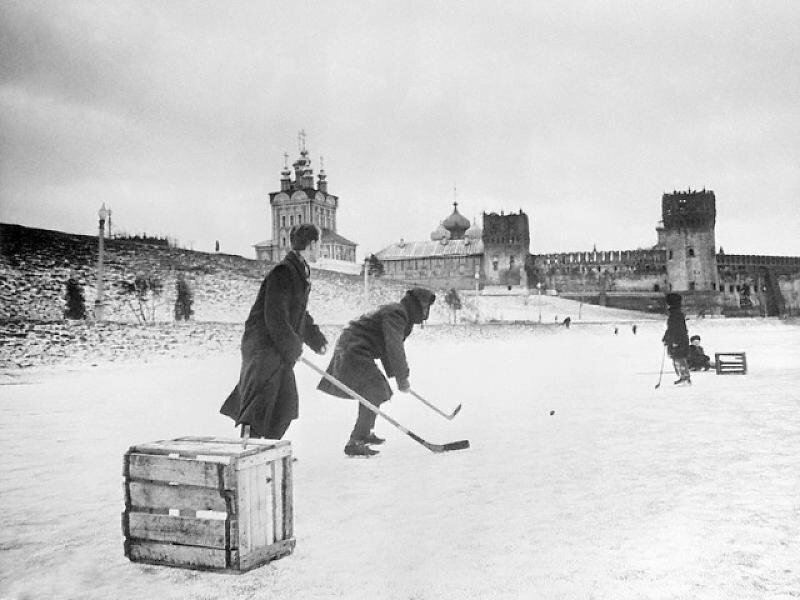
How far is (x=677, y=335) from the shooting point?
10570mm

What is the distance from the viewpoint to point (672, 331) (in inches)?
417

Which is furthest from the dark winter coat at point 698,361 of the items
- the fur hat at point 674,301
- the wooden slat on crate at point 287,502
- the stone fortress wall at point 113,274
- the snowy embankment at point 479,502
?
the wooden slat on crate at point 287,502

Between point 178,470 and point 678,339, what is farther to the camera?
point 678,339

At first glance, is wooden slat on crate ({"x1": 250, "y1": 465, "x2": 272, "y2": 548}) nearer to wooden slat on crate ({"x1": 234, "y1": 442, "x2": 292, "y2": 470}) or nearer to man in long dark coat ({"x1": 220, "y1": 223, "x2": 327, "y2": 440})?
Answer: wooden slat on crate ({"x1": 234, "y1": 442, "x2": 292, "y2": 470})

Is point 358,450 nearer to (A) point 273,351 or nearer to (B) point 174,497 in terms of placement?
(A) point 273,351

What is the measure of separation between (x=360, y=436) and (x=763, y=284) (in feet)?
183

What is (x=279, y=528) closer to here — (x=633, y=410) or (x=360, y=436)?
(x=360, y=436)

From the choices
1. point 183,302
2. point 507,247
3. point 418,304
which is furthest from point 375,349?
point 507,247

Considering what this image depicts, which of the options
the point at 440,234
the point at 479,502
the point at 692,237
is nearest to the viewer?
the point at 479,502

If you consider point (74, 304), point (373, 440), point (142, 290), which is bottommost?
point (373, 440)

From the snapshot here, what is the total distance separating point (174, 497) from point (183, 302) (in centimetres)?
1591

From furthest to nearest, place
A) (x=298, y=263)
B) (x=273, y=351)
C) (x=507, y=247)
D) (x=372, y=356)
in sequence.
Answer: (x=507, y=247) → (x=372, y=356) → (x=298, y=263) → (x=273, y=351)

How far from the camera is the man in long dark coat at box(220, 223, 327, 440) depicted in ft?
14.7

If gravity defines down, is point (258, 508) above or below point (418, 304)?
below
